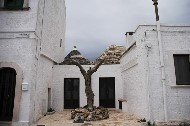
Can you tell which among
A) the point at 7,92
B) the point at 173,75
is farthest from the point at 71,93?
the point at 173,75

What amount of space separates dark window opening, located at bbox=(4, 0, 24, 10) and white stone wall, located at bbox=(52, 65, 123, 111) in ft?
19.6

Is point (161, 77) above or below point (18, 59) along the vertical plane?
below

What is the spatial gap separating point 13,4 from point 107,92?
897cm

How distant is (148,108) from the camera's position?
8.46 metres

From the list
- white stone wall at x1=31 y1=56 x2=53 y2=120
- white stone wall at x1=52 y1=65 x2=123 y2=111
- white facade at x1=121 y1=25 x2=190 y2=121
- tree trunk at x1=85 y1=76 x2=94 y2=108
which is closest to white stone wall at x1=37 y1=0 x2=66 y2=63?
white stone wall at x1=31 y1=56 x2=53 y2=120

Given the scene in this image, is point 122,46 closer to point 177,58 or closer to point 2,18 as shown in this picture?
point 177,58

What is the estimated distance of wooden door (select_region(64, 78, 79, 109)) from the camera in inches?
560

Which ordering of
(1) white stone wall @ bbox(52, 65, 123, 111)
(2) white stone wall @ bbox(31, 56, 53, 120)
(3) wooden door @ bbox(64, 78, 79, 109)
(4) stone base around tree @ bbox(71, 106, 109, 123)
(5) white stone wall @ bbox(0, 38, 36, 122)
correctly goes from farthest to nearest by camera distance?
(3) wooden door @ bbox(64, 78, 79, 109) → (1) white stone wall @ bbox(52, 65, 123, 111) → (2) white stone wall @ bbox(31, 56, 53, 120) → (4) stone base around tree @ bbox(71, 106, 109, 123) → (5) white stone wall @ bbox(0, 38, 36, 122)

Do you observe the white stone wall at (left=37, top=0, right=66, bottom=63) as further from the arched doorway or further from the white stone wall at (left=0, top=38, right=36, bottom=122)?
the arched doorway

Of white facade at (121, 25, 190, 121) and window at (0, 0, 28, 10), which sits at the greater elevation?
window at (0, 0, 28, 10)

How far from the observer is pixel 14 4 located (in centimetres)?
938

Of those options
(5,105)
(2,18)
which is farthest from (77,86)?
(2,18)

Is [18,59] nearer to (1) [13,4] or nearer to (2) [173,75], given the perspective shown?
(1) [13,4]

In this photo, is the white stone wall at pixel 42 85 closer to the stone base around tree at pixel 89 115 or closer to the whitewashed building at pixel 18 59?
the whitewashed building at pixel 18 59
